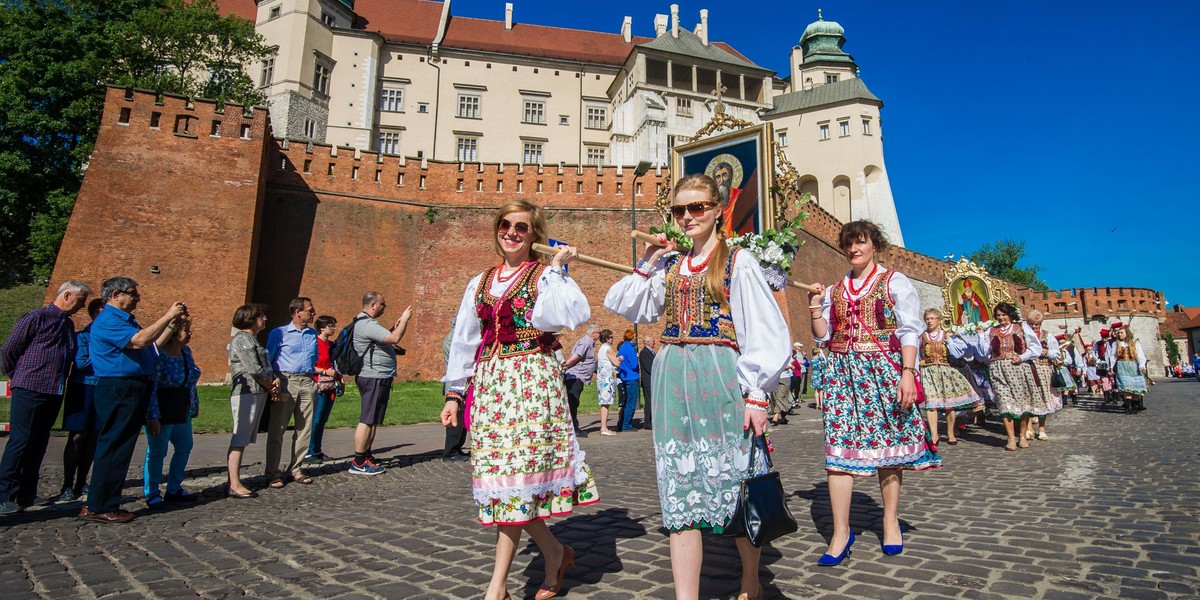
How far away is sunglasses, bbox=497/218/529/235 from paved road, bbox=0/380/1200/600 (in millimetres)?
1916

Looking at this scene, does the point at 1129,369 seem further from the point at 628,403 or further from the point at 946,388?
the point at 628,403

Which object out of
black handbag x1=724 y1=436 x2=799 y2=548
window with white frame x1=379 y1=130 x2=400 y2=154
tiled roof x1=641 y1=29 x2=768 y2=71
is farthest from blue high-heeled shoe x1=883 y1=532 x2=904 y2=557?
window with white frame x1=379 y1=130 x2=400 y2=154

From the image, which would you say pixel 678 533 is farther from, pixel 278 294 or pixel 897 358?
pixel 278 294

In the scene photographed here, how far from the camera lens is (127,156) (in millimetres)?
21828

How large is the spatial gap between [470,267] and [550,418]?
1001 inches

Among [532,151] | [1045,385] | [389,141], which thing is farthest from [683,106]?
[1045,385]

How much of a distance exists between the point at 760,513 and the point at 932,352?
843 centimetres

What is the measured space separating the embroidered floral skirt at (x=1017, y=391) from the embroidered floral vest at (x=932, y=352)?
72cm

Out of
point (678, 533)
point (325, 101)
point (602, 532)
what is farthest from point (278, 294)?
point (678, 533)

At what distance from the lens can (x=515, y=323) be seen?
321 cm

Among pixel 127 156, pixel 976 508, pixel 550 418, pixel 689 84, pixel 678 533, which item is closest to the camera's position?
pixel 678 533

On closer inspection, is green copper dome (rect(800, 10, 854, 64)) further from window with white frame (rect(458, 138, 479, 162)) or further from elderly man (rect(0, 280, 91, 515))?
elderly man (rect(0, 280, 91, 515))

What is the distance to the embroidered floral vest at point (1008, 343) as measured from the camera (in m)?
9.22

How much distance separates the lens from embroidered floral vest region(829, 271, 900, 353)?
4.04 meters
